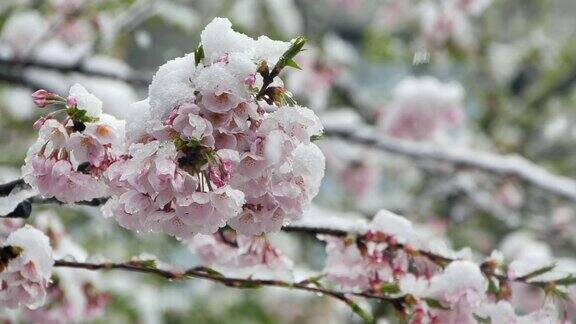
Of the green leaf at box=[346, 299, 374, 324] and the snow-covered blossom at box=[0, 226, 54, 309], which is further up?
the green leaf at box=[346, 299, 374, 324]

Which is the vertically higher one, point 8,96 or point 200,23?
point 200,23

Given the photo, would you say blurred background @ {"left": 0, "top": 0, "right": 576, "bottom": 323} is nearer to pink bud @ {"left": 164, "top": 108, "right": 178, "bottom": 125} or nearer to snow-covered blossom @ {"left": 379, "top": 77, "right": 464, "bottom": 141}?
snow-covered blossom @ {"left": 379, "top": 77, "right": 464, "bottom": 141}

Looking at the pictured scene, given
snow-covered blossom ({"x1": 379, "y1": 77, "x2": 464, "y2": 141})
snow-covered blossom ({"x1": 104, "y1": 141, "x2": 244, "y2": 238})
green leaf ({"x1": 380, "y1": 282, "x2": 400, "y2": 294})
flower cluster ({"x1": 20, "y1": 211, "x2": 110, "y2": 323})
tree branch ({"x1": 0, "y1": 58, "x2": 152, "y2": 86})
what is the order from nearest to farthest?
snow-covered blossom ({"x1": 104, "y1": 141, "x2": 244, "y2": 238}), green leaf ({"x1": 380, "y1": 282, "x2": 400, "y2": 294}), flower cluster ({"x1": 20, "y1": 211, "x2": 110, "y2": 323}), tree branch ({"x1": 0, "y1": 58, "x2": 152, "y2": 86}), snow-covered blossom ({"x1": 379, "y1": 77, "x2": 464, "y2": 141})

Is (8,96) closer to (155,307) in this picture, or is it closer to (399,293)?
(155,307)

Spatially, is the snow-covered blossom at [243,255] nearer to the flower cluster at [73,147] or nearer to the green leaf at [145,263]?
the green leaf at [145,263]

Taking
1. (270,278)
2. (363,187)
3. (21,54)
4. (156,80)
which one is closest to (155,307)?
(363,187)

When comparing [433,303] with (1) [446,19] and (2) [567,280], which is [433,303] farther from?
(1) [446,19]

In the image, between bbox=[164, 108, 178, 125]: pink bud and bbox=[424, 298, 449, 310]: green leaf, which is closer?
bbox=[164, 108, 178, 125]: pink bud

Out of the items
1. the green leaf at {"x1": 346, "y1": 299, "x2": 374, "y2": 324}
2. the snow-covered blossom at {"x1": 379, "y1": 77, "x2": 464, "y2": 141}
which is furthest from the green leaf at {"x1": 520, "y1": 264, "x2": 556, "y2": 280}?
the snow-covered blossom at {"x1": 379, "y1": 77, "x2": 464, "y2": 141}

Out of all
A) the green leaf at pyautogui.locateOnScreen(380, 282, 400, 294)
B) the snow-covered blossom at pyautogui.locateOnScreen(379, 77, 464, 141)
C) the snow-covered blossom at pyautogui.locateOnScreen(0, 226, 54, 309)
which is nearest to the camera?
the snow-covered blossom at pyautogui.locateOnScreen(0, 226, 54, 309)
